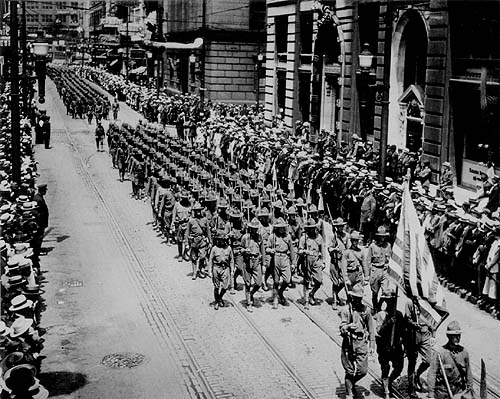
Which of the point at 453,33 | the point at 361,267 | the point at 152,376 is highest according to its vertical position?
the point at 453,33

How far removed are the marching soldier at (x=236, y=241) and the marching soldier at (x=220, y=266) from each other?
38cm

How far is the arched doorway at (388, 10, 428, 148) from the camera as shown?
26.6 m

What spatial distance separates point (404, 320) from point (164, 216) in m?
10.3

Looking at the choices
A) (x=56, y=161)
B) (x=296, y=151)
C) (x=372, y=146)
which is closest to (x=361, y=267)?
(x=296, y=151)

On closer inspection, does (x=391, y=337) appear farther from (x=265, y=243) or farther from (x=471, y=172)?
(x=471, y=172)

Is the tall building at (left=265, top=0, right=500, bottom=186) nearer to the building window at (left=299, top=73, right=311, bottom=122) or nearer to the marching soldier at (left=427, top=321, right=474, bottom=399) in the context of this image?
the building window at (left=299, top=73, right=311, bottom=122)

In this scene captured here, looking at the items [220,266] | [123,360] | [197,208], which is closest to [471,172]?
[197,208]

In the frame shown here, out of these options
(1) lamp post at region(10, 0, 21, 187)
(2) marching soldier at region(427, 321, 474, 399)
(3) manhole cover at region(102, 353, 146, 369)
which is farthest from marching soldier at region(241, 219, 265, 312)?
(1) lamp post at region(10, 0, 21, 187)

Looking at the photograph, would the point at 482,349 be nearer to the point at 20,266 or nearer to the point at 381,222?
the point at 381,222

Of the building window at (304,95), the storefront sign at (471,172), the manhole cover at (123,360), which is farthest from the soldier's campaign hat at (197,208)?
the building window at (304,95)

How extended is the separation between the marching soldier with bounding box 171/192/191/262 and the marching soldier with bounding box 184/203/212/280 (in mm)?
1006

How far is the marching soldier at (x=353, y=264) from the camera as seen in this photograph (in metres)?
13.5

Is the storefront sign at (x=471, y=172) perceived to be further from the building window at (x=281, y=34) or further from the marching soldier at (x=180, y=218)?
the building window at (x=281, y=34)

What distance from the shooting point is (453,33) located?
23703mm
